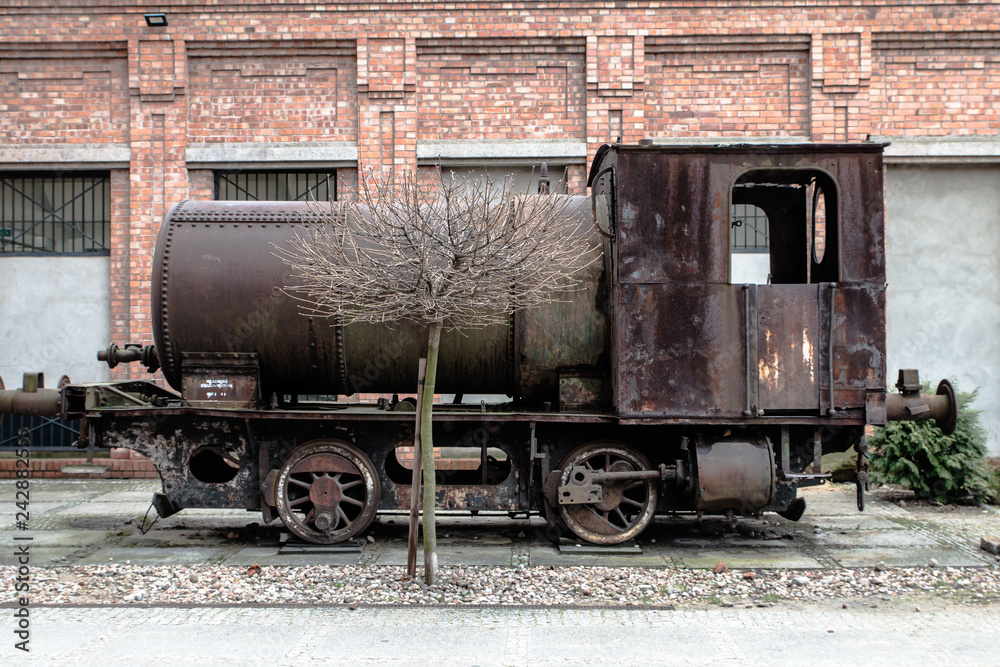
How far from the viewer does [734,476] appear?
22.2 feet

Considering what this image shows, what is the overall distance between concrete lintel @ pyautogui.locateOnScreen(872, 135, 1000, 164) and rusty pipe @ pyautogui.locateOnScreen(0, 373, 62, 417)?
10337 millimetres

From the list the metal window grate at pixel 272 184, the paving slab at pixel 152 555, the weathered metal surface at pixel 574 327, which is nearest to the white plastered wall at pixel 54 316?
Answer: the metal window grate at pixel 272 184

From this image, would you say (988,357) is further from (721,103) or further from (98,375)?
(98,375)

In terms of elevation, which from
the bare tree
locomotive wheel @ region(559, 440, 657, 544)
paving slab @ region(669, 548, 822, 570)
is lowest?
paving slab @ region(669, 548, 822, 570)

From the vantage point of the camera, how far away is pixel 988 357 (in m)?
11.1

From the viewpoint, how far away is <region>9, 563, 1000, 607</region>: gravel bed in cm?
568

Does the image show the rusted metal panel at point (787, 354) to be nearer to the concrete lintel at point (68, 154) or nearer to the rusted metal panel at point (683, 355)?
the rusted metal panel at point (683, 355)

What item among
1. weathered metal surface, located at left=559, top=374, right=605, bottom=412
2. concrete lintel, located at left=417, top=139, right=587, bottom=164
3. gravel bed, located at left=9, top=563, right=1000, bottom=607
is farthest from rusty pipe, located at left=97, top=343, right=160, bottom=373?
concrete lintel, located at left=417, top=139, right=587, bottom=164

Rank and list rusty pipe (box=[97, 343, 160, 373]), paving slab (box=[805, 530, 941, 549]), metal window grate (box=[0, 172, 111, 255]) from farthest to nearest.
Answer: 1. metal window grate (box=[0, 172, 111, 255])
2. rusty pipe (box=[97, 343, 160, 373])
3. paving slab (box=[805, 530, 941, 549])

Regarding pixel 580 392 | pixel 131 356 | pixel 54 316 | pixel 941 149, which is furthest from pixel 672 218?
pixel 54 316

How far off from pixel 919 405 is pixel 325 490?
5.36m

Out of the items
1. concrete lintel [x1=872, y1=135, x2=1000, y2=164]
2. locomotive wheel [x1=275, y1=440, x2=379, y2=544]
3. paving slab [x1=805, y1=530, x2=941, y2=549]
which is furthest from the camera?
concrete lintel [x1=872, y1=135, x2=1000, y2=164]

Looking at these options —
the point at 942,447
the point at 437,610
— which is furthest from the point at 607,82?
the point at 437,610

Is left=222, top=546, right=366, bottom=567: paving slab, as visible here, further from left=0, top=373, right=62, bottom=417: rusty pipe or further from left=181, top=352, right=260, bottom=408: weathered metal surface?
left=0, top=373, right=62, bottom=417: rusty pipe
